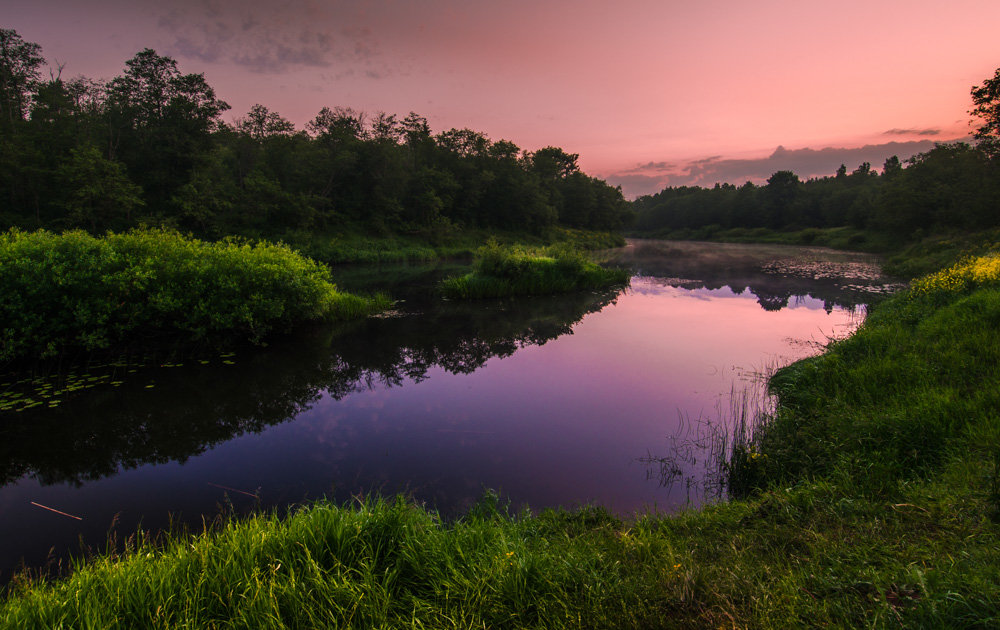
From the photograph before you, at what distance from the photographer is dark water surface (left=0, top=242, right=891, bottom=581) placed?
5.60 meters

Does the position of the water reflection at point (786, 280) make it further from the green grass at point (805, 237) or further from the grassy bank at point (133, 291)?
the grassy bank at point (133, 291)

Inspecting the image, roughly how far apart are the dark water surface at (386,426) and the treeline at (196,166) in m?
33.9

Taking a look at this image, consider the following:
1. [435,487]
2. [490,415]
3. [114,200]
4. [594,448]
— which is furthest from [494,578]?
[114,200]

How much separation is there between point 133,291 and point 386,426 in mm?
7833

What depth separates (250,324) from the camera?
11531 mm

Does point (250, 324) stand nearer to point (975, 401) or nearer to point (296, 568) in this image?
point (296, 568)

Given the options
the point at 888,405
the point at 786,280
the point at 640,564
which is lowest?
the point at 640,564

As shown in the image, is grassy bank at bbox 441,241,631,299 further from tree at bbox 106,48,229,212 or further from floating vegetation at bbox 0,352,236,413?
tree at bbox 106,48,229,212

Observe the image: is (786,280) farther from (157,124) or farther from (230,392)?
(157,124)

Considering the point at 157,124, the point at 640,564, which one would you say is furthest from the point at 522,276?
the point at 157,124

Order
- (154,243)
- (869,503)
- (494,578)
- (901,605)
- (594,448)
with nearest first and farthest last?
1. (901,605)
2. (494,578)
3. (869,503)
4. (594,448)
5. (154,243)

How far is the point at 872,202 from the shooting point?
61.6m

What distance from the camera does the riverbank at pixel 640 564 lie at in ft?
8.66

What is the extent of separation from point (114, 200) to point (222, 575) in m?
43.2
